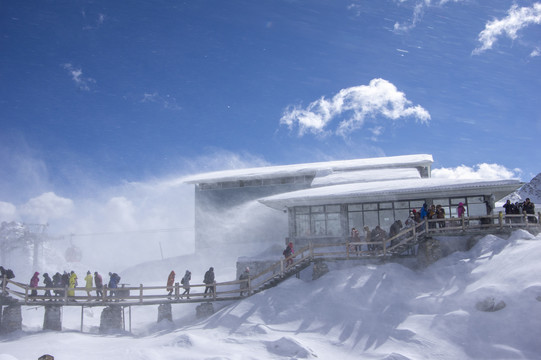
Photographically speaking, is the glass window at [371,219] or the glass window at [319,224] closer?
the glass window at [371,219]

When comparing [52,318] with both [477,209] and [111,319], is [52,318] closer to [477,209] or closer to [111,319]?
[111,319]

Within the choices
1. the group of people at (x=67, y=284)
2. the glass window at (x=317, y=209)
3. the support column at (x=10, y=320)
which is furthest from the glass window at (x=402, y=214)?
the support column at (x=10, y=320)

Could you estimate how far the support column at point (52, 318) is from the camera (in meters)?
22.5

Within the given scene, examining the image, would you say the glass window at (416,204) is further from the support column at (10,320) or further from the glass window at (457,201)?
the support column at (10,320)

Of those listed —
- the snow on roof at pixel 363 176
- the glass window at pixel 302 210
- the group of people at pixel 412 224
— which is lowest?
the group of people at pixel 412 224

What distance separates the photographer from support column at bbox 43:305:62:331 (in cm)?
2247

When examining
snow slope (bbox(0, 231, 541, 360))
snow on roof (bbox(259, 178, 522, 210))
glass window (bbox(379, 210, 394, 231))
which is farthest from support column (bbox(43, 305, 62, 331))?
glass window (bbox(379, 210, 394, 231))

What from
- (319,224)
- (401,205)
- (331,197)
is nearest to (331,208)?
(319,224)

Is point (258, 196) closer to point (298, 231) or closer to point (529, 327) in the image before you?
point (298, 231)

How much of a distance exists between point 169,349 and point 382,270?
31.8 feet

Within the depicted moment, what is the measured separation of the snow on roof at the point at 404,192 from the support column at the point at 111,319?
974 centimetres

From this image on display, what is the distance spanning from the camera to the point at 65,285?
23641 millimetres

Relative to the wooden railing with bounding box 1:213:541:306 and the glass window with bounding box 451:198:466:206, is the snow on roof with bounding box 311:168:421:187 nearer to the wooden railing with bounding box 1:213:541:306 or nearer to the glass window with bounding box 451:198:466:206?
the glass window with bounding box 451:198:466:206

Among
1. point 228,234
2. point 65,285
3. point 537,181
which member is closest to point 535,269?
point 65,285
